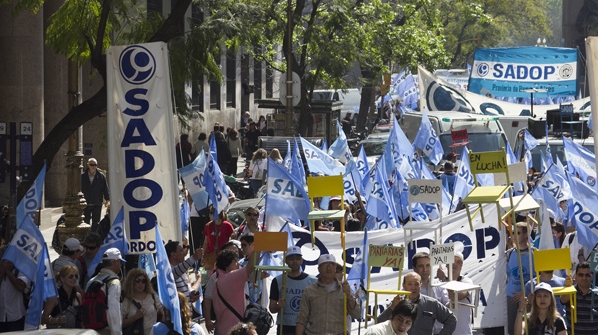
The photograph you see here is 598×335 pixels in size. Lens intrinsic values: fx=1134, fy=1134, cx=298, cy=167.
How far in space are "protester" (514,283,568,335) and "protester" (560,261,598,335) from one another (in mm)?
551

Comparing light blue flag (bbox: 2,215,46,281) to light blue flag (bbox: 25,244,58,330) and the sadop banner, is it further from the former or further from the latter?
the sadop banner

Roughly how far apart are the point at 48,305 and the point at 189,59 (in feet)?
12.8

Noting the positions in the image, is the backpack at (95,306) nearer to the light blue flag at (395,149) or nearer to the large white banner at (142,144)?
the large white banner at (142,144)

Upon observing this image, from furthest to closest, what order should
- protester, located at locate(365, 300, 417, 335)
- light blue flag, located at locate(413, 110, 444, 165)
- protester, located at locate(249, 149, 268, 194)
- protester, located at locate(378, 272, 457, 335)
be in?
light blue flag, located at locate(413, 110, 444, 165) < protester, located at locate(249, 149, 268, 194) < protester, located at locate(378, 272, 457, 335) < protester, located at locate(365, 300, 417, 335)

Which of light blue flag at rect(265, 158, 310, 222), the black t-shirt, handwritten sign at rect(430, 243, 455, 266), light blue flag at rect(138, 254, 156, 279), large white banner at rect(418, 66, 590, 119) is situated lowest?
the black t-shirt

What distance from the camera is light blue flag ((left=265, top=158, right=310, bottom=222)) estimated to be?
11.9 m

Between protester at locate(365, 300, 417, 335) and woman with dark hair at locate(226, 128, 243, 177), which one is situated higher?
woman with dark hair at locate(226, 128, 243, 177)

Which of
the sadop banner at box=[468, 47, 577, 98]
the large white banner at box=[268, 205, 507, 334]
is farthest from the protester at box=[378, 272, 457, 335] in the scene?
the sadop banner at box=[468, 47, 577, 98]

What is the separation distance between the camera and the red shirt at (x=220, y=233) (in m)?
13.4

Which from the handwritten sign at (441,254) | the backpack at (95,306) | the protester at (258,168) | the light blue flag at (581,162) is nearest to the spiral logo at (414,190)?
the handwritten sign at (441,254)

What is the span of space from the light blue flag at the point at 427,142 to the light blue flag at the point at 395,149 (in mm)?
1967

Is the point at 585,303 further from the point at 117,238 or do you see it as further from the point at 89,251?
the point at 89,251

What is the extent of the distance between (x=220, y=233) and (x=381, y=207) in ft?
6.89

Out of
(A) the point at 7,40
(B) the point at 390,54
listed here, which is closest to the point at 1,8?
(A) the point at 7,40
